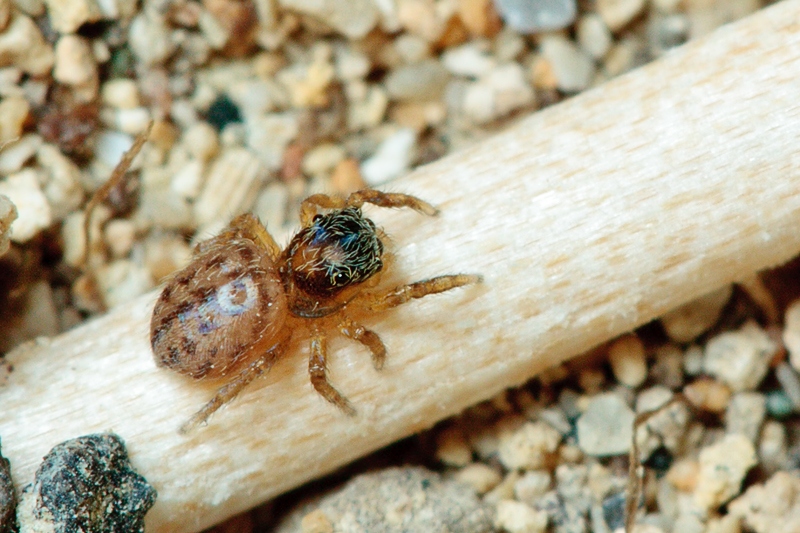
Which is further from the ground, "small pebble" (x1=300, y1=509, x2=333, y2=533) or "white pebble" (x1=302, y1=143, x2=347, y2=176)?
"white pebble" (x1=302, y1=143, x2=347, y2=176)

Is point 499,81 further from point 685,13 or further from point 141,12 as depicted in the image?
point 141,12

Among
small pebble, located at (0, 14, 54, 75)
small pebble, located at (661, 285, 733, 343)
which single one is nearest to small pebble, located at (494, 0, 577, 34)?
small pebble, located at (661, 285, 733, 343)

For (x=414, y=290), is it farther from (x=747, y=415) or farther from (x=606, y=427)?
(x=747, y=415)

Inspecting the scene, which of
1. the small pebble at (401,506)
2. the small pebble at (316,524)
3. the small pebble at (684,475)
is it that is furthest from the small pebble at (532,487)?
the small pebble at (316,524)

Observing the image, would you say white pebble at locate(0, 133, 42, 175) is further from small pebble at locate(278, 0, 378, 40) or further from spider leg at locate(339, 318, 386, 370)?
spider leg at locate(339, 318, 386, 370)

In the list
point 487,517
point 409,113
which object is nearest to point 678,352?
point 487,517

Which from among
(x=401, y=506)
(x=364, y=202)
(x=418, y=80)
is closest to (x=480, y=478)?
(x=401, y=506)
